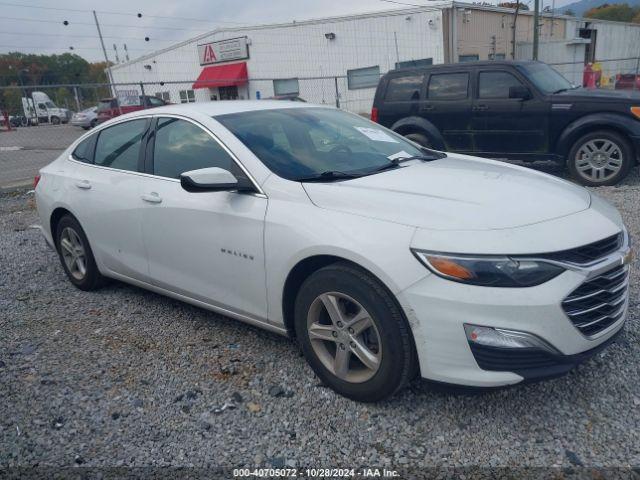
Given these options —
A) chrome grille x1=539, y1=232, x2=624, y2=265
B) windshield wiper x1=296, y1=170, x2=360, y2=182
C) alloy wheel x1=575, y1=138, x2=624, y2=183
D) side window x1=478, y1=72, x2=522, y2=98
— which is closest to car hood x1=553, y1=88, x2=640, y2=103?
alloy wheel x1=575, y1=138, x2=624, y2=183

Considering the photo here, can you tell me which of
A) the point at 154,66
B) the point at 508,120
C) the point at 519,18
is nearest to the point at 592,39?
the point at 519,18

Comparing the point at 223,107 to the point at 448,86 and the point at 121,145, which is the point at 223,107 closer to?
the point at 121,145

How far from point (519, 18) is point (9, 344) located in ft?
101

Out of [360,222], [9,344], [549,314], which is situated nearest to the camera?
[549,314]

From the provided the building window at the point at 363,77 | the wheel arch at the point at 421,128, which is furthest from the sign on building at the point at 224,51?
the wheel arch at the point at 421,128

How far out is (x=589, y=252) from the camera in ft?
8.20

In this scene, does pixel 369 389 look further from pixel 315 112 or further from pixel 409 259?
pixel 315 112

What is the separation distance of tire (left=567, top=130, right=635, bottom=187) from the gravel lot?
160 inches

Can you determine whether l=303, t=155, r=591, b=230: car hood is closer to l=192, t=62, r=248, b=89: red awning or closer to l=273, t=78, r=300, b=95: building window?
l=273, t=78, r=300, b=95: building window

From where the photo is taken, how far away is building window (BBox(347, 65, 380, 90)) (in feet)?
86.0

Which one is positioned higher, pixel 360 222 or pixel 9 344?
pixel 360 222

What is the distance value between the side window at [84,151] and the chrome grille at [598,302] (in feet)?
12.6

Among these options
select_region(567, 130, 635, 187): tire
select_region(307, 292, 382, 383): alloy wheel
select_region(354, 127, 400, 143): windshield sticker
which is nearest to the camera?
select_region(307, 292, 382, 383): alloy wheel

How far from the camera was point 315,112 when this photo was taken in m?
4.04
